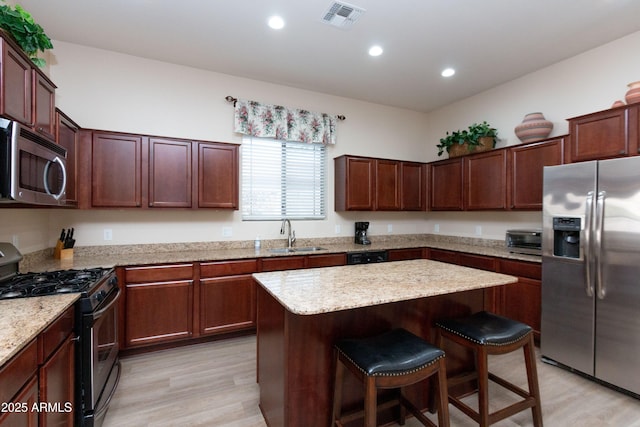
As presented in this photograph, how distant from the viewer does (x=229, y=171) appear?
337 cm

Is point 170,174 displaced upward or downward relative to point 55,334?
upward

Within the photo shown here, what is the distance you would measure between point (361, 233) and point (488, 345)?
2.75 meters

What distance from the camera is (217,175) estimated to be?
3312 mm

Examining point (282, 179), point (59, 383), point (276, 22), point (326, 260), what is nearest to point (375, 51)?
point (276, 22)

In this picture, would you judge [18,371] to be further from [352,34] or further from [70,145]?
[352,34]

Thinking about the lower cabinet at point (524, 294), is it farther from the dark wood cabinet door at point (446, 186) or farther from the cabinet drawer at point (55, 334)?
the cabinet drawer at point (55, 334)

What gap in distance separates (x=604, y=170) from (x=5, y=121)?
3.83 metres

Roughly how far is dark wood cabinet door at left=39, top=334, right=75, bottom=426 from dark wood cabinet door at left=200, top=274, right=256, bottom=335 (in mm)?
1379

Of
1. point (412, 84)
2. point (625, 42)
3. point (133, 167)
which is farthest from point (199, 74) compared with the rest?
point (625, 42)

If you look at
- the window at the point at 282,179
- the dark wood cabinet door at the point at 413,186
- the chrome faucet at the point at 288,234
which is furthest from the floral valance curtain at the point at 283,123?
the dark wood cabinet door at the point at 413,186

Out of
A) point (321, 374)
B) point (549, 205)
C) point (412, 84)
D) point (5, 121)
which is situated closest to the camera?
point (5, 121)

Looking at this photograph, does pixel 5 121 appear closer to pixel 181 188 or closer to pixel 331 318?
pixel 181 188

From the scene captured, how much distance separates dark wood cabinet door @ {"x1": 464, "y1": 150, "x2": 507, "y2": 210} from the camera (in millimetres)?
3543

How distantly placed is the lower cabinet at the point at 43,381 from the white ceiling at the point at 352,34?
2.44 m
